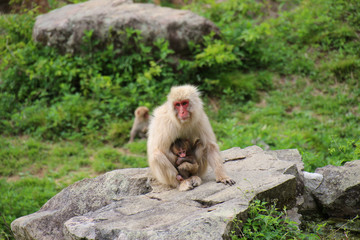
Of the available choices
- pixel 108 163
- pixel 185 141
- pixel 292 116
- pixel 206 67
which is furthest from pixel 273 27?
pixel 185 141

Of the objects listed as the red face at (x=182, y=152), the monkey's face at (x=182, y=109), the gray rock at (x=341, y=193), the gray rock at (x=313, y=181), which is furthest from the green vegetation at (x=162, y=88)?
the monkey's face at (x=182, y=109)

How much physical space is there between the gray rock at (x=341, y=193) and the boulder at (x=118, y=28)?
607 cm

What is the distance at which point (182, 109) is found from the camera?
491 cm

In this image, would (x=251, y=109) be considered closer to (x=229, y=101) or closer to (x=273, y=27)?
(x=229, y=101)

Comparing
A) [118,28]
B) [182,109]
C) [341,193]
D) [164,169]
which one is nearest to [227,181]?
[164,169]

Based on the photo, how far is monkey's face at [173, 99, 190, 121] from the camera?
4904mm

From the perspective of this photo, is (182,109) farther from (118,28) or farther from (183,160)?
(118,28)

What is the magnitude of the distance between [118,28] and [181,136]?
5.95 meters

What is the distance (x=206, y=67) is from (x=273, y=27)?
277cm

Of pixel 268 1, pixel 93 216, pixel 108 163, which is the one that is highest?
→ pixel 268 1

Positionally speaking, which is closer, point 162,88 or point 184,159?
point 184,159

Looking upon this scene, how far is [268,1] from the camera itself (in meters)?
13.2

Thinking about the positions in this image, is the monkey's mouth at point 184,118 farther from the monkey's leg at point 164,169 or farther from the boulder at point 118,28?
the boulder at point 118,28

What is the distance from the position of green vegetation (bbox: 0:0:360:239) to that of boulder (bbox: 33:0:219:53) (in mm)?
216
